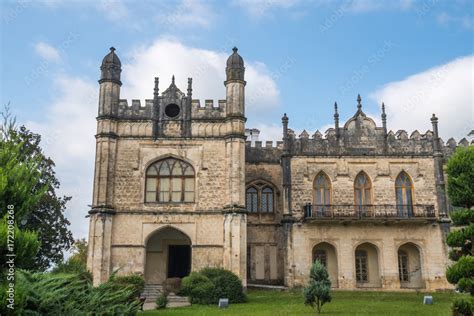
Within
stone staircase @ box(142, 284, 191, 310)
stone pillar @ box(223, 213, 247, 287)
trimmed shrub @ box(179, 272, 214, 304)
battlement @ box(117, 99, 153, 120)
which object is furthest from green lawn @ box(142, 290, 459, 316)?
battlement @ box(117, 99, 153, 120)

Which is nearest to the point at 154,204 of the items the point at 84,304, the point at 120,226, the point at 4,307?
the point at 120,226

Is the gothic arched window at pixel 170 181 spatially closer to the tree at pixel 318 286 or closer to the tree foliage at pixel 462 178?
the tree at pixel 318 286

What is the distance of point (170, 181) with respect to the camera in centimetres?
2817

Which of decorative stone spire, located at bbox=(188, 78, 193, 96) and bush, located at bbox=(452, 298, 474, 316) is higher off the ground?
decorative stone spire, located at bbox=(188, 78, 193, 96)

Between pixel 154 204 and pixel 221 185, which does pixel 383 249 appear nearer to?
pixel 221 185

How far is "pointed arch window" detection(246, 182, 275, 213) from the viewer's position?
106 ft

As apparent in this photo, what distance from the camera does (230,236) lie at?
2642 cm

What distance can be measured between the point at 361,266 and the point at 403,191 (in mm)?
5358

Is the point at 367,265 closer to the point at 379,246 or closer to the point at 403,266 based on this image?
the point at 379,246

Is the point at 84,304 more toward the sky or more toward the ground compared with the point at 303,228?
more toward the ground

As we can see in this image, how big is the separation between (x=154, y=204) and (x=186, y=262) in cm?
444

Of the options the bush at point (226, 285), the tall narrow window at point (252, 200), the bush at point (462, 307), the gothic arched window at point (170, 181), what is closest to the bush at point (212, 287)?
the bush at point (226, 285)

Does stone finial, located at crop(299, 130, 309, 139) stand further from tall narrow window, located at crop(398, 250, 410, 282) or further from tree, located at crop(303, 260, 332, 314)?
tree, located at crop(303, 260, 332, 314)

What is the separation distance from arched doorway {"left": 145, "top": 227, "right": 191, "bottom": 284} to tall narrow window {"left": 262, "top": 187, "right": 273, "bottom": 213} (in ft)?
19.2
